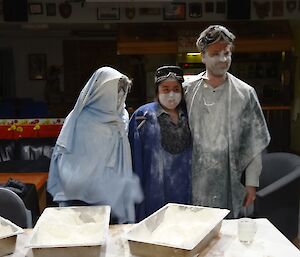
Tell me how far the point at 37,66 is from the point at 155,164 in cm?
798

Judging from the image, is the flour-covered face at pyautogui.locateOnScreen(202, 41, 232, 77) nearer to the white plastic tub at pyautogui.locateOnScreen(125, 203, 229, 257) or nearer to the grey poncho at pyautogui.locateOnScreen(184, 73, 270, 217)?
the grey poncho at pyautogui.locateOnScreen(184, 73, 270, 217)

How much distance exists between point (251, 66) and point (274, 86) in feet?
1.65

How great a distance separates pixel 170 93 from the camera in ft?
7.68

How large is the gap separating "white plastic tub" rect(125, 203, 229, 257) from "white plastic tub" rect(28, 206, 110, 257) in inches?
5.5

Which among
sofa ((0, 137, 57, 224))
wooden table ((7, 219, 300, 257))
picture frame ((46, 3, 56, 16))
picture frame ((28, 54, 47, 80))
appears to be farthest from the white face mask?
picture frame ((28, 54, 47, 80))

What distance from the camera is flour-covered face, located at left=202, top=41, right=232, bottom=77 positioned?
234cm

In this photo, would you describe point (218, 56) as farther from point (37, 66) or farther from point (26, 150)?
point (37, 66)

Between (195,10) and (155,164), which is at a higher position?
(195,10)

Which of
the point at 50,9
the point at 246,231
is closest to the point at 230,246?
the point at 246,231

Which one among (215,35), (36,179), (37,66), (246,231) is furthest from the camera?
(37,66)

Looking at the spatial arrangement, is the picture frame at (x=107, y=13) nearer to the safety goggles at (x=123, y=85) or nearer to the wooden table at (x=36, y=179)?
the wooden table at (x=36, y=179)

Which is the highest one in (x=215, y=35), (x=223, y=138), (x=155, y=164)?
(x=215, y=35)

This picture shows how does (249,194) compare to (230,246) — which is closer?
(230,246)

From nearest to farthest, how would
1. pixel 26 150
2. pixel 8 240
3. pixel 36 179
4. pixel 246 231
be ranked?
pixel 8 240 < pixel 246 231 < pixel 36 179 < pixel 26 150
